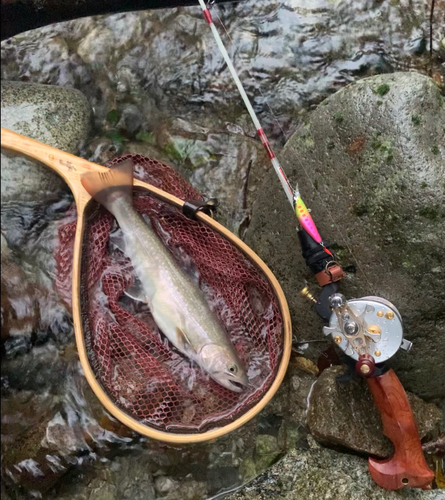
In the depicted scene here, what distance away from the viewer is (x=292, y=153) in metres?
3.31

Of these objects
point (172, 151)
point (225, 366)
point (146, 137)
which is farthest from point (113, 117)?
point (225, 366)

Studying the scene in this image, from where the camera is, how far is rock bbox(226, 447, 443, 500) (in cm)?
294

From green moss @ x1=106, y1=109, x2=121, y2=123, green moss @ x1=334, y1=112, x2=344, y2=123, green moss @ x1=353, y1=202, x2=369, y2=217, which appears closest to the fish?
green moss @ x1=106, y1=109, x2=121, y2=123

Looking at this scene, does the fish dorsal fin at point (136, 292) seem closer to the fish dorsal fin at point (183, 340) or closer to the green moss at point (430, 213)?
the fish dorsal fin at point (183, 340)

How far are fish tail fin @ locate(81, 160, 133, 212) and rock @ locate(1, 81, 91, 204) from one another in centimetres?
60

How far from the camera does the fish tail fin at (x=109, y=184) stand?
3102 mm

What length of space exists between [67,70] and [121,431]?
3.01 metres

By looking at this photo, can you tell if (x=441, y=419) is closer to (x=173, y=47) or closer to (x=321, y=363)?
(x=321, y=363)

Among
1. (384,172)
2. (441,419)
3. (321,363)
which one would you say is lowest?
(441,419)

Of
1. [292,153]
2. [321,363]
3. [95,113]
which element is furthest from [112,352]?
[95,113]

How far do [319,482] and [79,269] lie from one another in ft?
6.73

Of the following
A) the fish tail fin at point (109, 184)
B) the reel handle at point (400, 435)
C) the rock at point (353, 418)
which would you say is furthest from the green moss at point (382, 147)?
the fish tail fin at point (109, 184)

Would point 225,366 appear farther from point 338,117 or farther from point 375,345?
point 338,117

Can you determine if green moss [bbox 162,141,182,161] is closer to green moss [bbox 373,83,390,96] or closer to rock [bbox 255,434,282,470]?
green moss [bbox 373,83,390,96]
